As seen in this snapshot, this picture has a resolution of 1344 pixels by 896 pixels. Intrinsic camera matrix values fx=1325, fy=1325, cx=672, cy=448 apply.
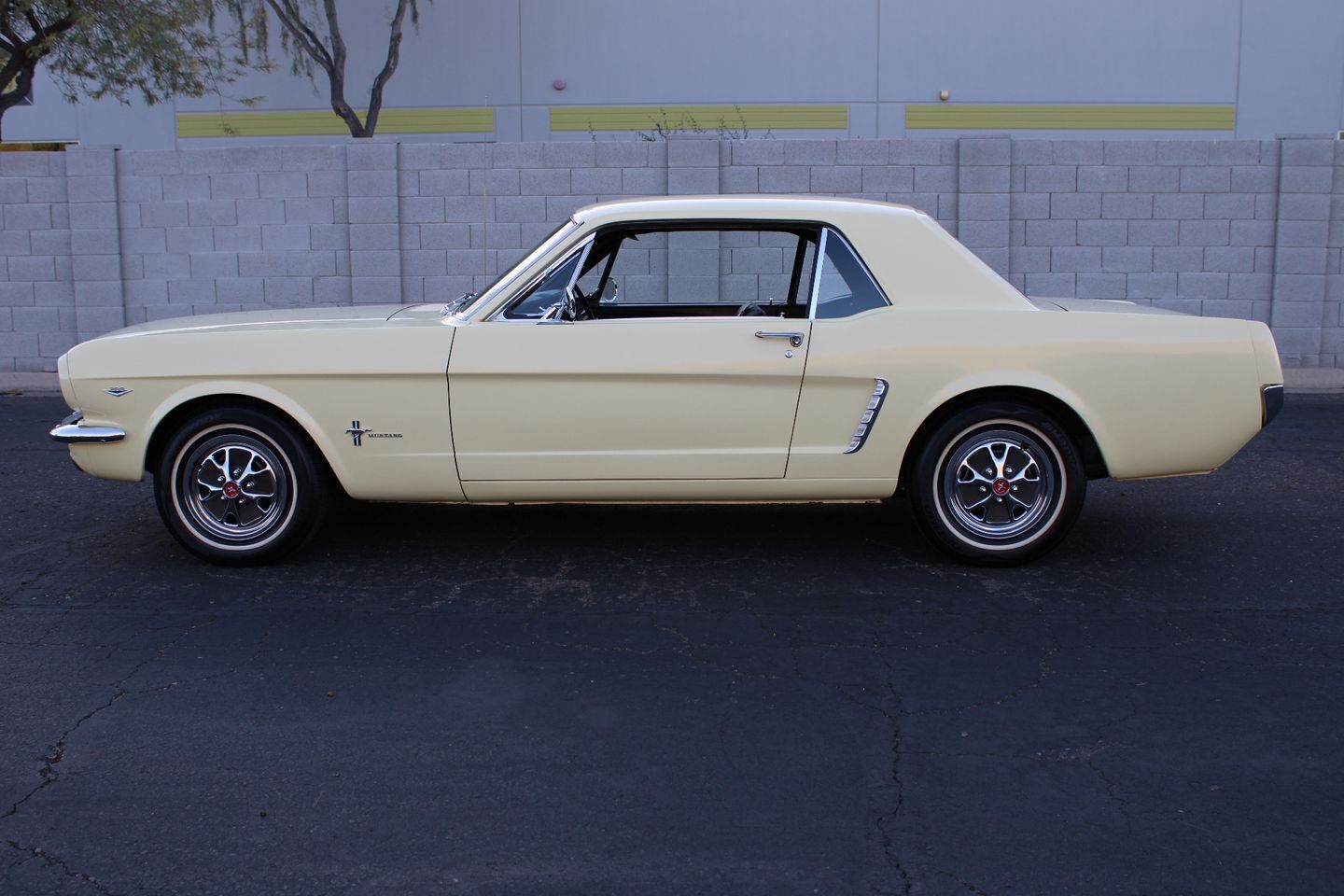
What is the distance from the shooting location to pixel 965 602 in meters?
5.25

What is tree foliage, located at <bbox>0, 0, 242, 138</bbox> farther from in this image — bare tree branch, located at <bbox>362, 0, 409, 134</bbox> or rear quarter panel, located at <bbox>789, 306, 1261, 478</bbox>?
rear quarter panel, located at <bbox>789, 306, 1261, 478</bbox>

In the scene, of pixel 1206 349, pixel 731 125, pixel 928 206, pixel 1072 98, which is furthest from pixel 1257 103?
pixel 1206 349

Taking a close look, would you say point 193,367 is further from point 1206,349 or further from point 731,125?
point 731,125

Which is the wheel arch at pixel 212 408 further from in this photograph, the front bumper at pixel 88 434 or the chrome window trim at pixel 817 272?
the chrome window trim at pixel 817 272

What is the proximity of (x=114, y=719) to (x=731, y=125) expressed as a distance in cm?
2139

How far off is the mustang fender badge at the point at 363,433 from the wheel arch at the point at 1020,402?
2157mm

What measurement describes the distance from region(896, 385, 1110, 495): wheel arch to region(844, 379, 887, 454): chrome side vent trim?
200 millimetres

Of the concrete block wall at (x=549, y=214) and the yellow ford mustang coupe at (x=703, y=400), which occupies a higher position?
the concrete block wall at (x=549, y=214)

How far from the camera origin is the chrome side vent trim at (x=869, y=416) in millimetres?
5539

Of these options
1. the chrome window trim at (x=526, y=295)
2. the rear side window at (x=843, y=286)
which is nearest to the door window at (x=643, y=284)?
the chrome window trim at (x=526, y=295)

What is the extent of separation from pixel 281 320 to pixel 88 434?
94 cm

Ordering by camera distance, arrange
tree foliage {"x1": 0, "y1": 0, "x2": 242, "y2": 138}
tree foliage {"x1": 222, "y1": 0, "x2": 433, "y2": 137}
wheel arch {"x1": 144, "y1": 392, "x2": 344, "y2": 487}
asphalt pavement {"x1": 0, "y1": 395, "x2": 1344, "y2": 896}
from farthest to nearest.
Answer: tree foliage {"x1": 222, "y1": 0, "x2": 433, "y2": 137} < tree foliage {"x1": 0, "y1": 0, "x2": 242, "y2": 138} < wheel arch {"x1": 144, "y1": 392, "x2": 344, "y2": 487} < asphalt pavement {"x1": 0, "y1": 395, "x2": 1344, "y2": 896}

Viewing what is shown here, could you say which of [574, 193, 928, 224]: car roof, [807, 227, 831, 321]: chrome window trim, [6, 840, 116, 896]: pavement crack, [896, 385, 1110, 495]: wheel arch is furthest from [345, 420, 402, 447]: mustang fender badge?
[6, 840, 116, 896]: pavement crack

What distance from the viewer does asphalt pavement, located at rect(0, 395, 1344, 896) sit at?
324 cm
